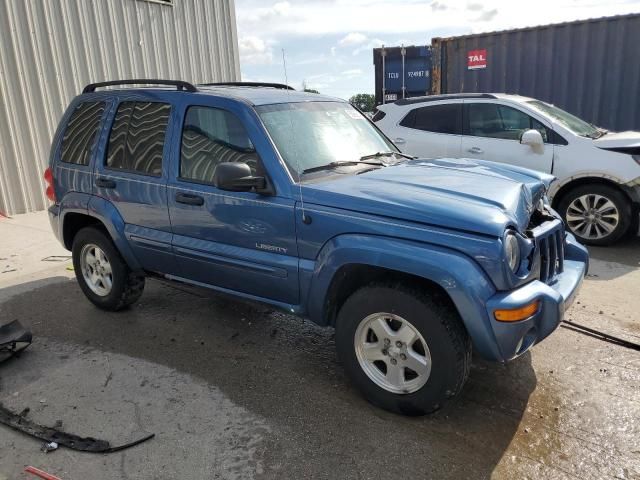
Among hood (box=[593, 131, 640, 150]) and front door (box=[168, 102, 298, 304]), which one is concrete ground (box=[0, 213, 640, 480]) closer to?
front door (box=[168, 102, 298, 304])

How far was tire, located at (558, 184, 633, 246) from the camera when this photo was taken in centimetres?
606

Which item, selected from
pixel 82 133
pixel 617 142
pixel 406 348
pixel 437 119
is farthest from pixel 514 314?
pixel 437 119

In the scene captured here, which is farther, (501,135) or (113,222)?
(501,135)

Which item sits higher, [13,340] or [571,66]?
[571,66]

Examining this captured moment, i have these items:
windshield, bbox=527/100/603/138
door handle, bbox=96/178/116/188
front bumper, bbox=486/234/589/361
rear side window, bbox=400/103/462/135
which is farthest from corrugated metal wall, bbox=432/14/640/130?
door handle, bbox=96/178/116/188

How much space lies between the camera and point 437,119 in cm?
720

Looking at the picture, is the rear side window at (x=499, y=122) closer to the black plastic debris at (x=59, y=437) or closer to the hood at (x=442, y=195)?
the hood at (x=442, y=195)

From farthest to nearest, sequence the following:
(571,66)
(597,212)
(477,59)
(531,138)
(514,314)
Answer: (477,59) < (571,66) < (597,212) < (531,138) < (514,314)

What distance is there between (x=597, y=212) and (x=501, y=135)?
4.85 ft

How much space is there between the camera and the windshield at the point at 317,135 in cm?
339

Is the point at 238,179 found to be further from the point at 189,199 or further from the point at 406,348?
the point at 406,348

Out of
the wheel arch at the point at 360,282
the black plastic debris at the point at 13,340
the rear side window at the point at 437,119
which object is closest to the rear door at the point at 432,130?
the rear side window at the point at 437,119

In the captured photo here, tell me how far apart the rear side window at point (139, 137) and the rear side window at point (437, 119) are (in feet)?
14.0

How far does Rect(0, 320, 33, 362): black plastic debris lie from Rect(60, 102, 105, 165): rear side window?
142cm
